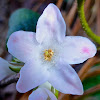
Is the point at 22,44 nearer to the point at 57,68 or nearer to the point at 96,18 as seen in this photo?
the point at 57,68

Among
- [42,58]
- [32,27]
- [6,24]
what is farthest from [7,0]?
[42,58]

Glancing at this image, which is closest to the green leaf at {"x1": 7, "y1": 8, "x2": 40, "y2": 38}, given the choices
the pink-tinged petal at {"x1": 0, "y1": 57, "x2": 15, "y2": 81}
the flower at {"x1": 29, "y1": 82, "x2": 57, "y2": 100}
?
the pink-tinged petal at {"x1": 0, "y1": 57, "x2": 15, "y2": 81}

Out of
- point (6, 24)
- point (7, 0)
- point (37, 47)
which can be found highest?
point (37, 47)

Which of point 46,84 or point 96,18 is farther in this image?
point 96,18

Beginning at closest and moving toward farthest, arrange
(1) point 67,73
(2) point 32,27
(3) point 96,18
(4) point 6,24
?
(1) point 67,73, (2) point 32,27, (3) point 96,18, (4) point 6,24

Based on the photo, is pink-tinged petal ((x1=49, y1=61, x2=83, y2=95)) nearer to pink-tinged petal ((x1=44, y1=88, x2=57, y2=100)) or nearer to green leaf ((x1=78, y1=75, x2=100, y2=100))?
pink-tinged petal ((x1=44, y1=88, x2=57, y2=100))

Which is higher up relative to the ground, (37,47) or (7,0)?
(37,47)

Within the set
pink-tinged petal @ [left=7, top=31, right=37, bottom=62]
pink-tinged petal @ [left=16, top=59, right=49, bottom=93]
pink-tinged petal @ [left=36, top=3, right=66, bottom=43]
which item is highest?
pink-tinged petal @ [left=36, top=3, right=66, bottom=43]

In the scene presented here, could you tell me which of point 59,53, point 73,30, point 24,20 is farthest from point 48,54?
point 73,30
